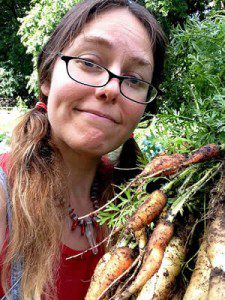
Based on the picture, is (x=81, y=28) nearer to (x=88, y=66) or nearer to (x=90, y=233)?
(x=88, y=66)

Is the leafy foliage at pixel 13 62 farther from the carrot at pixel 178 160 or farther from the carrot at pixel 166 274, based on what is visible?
the carrot at pixel 166 274

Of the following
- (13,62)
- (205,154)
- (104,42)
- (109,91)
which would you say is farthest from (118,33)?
(13,62)

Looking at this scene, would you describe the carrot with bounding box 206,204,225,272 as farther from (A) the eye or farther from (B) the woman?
(A) the eye

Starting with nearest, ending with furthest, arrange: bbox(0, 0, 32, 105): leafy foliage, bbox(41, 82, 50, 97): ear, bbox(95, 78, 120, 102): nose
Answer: bbox(95, 78, 120, 102): nose, bbox(41, 82, 50, 97): ear, bbox(0, 0, 32, 105): leafy foliage

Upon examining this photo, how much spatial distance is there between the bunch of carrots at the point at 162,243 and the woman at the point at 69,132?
16 cm

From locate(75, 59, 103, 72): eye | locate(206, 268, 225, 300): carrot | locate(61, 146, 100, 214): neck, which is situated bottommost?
locate(61, 146, 100, 214): neck

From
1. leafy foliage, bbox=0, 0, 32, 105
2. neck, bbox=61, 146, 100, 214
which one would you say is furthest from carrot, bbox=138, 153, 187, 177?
leafy foliage, bbox=0, 0, 32, 105

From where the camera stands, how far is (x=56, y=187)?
4.02ft

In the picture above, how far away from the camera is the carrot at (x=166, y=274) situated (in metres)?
0.95

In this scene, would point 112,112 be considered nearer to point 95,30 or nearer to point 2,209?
point 95,30

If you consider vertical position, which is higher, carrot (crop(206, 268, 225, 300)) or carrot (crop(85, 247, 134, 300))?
carrot (crop(206, 268, 225, 300))

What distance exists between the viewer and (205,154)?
100 cm

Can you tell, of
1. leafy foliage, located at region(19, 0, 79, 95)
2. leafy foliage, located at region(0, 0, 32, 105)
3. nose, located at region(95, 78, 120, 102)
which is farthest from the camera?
leafy foliage, located at region(0, 0, 32, 105)

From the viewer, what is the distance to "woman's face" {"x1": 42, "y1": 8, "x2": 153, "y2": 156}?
109cm
